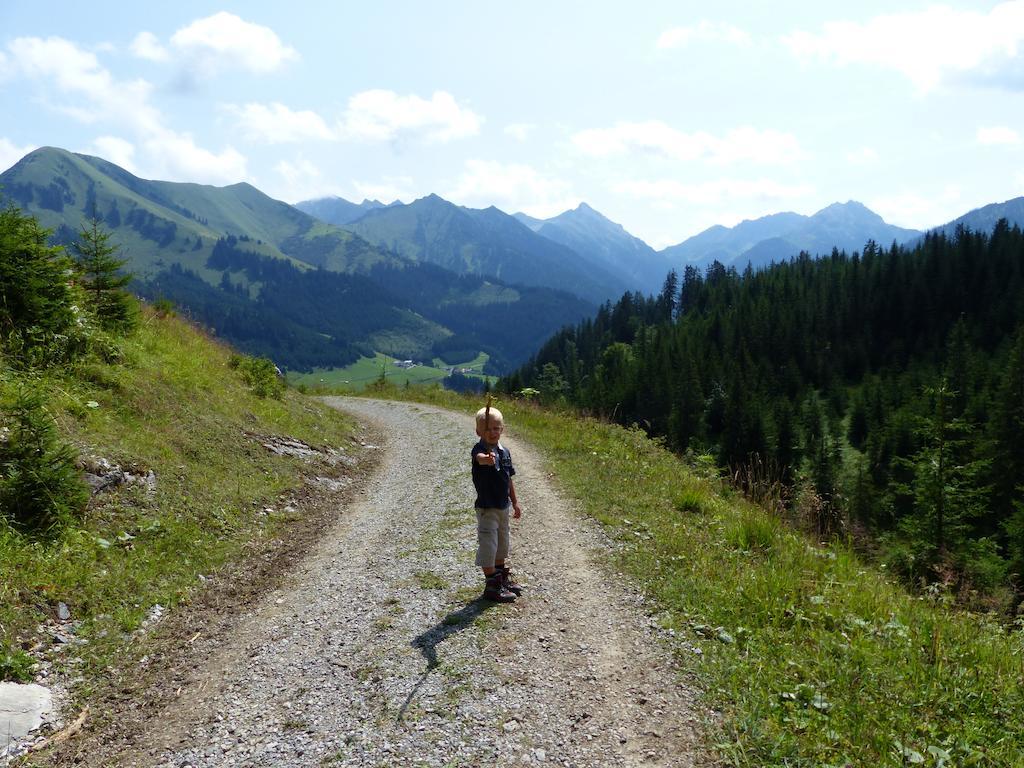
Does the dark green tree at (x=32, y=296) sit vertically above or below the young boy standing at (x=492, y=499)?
above

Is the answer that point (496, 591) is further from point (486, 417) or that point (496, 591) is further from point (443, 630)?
point (486, 417)

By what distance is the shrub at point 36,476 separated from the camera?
324 inches

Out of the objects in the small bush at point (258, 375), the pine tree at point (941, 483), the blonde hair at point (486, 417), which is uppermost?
the blonde hair at point (486, 417)

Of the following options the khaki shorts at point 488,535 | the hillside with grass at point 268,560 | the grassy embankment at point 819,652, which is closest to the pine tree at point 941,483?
the hillside with grass at point 268,560

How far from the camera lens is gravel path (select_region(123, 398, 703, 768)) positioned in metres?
5.13

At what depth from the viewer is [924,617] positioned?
7.02m

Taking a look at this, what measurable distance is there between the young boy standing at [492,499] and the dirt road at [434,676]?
1.27 ft

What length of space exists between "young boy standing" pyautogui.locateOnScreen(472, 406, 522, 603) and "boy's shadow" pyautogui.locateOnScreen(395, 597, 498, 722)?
10.7 inches

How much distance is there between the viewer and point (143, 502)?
1009 centimetres

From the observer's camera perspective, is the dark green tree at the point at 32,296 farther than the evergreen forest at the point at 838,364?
No

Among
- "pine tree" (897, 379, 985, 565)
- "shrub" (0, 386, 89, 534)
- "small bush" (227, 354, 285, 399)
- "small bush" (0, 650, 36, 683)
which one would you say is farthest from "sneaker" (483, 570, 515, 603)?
"pine tree" (897, 379, 985, 565)

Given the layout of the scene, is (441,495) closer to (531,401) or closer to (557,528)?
(557,528)

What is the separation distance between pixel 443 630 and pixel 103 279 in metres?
15.6

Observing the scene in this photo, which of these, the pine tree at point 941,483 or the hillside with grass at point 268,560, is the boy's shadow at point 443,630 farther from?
the pine tree at point 941,483
